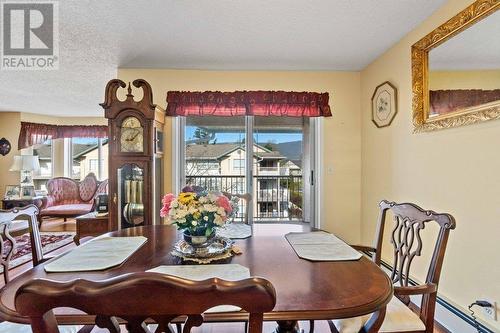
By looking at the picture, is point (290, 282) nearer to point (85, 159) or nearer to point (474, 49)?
point (474, 49)

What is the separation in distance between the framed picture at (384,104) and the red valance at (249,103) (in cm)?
52

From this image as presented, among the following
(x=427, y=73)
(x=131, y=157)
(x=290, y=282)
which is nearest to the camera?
(x=290, y=282)

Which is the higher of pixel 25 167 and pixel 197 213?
pixel 25 167

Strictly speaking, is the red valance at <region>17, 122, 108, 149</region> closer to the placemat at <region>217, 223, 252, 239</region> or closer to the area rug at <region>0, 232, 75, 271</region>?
the area rug at <region>0, 232, 75, 271</region>

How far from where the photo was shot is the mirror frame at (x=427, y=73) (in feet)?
5.66

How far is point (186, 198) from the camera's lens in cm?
135


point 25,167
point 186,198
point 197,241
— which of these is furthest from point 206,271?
point 25,167

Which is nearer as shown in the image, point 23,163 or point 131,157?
point 131,157

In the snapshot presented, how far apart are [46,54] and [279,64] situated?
7.91 feet

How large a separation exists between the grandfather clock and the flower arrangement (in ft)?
5.40

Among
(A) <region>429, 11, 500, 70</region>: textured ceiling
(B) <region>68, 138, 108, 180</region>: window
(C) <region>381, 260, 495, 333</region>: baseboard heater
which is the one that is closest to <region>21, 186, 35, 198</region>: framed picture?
(B) <region>68, 138, 108, 180</region>: window

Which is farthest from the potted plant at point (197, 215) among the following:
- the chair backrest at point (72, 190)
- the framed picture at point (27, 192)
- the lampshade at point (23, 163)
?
the lampshade at point (23, 163)

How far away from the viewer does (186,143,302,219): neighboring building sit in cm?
364

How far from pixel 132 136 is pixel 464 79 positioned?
9.23ft
